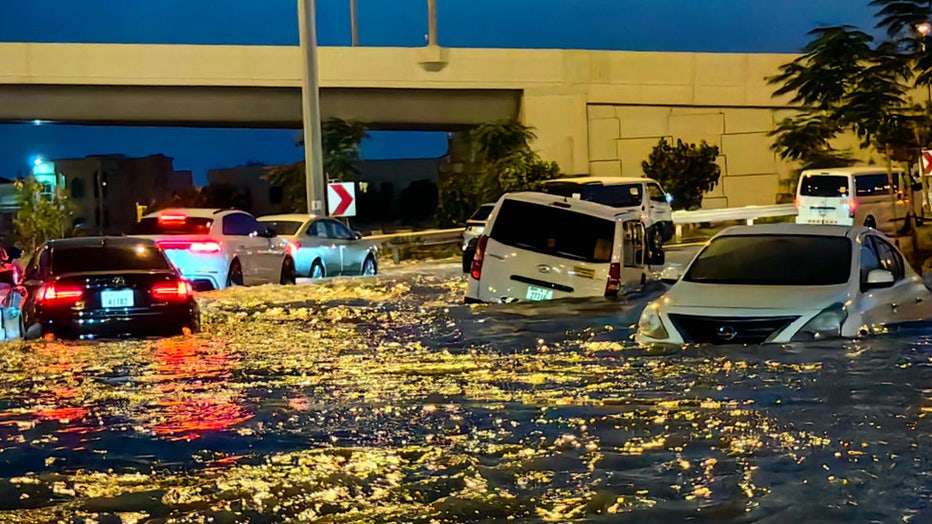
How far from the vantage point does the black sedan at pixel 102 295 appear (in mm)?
A: 12977

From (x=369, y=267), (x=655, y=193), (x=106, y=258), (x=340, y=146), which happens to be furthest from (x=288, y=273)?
(x=340, y=146)

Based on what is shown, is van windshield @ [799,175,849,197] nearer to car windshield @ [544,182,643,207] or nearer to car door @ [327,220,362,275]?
car windshield @ [544,182,643,207]

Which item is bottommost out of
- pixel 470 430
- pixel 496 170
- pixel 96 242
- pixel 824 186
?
pixel 470 430

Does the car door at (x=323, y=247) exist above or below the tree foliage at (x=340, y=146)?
below

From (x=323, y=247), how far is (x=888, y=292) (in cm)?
1404

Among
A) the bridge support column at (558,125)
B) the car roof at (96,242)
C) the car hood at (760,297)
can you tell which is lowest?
the car hood at (760,297)

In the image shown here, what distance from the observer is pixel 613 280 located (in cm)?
1364

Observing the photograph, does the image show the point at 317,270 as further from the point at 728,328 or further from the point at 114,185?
the point at 114,185

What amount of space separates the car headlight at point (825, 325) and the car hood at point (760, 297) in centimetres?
7

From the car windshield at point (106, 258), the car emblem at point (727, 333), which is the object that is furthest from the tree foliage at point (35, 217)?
the car emblem at point (727, 333)

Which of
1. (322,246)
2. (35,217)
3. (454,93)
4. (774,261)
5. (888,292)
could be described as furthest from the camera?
(454,93)

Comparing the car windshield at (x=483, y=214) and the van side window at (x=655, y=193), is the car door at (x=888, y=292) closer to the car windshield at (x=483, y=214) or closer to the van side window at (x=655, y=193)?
the car windshield at (x=483, y=214)

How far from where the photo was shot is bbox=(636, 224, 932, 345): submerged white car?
10305mm

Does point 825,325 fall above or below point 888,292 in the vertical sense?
below
